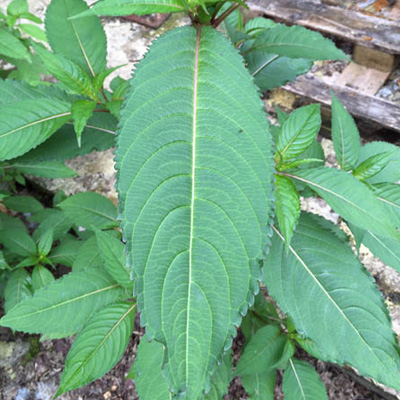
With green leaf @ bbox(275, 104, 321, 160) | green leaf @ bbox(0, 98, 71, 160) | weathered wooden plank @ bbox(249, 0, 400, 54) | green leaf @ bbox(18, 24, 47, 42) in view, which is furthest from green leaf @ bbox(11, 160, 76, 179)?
weathered wooden plank @ bbox(249, 0, 400, 54)

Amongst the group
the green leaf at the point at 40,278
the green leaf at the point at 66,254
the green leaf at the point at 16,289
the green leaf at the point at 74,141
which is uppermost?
the green leaf at the point at 74,141

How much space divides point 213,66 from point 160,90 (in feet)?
0.47

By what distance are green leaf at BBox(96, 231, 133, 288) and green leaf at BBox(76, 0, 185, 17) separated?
2.58 ft

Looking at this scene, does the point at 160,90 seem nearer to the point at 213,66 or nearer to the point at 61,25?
the point at 213,66

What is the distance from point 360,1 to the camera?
9.39 feet

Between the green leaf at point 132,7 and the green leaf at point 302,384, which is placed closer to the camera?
the green leaf at point 132,7

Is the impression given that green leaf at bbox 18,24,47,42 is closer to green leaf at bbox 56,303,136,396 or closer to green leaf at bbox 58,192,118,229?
green leaf at bbox 58,192,118,229

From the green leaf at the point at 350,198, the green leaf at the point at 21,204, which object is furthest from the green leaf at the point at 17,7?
the green leaf at the point at 350,198

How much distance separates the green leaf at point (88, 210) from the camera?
6.40 feet

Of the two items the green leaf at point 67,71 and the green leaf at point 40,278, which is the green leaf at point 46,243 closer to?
the green leaf at point 40,278

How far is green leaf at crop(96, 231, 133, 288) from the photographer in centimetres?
140

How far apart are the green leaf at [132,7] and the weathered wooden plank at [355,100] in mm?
1505

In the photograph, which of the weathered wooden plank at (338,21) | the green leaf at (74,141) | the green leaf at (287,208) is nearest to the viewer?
the green leaf at (287,208)

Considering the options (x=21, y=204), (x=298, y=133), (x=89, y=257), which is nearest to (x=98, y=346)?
(x=89, y=257)
